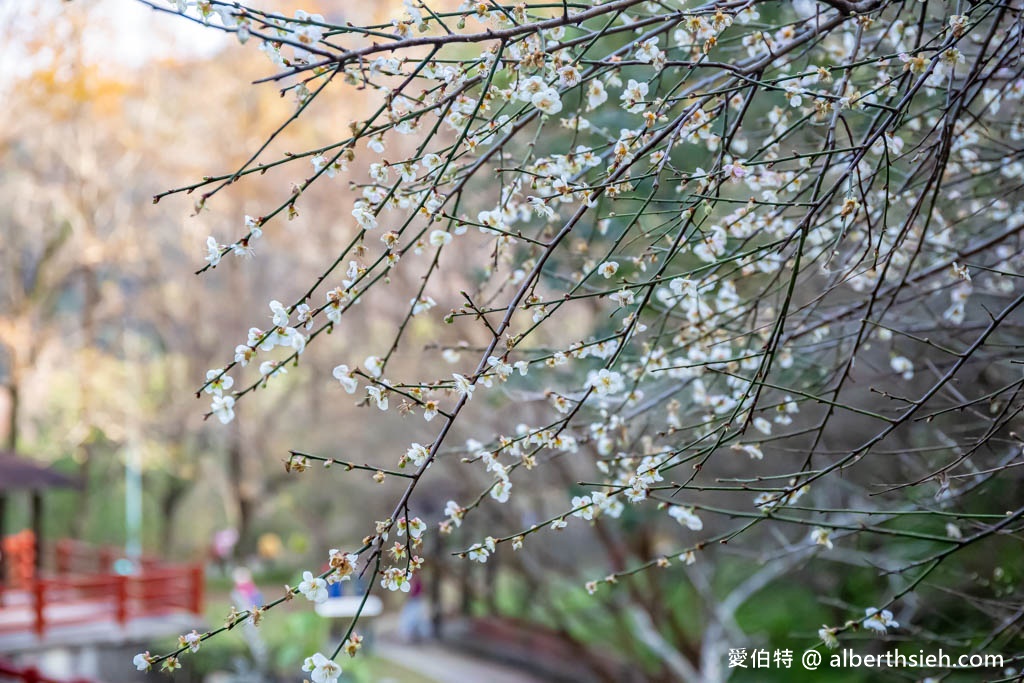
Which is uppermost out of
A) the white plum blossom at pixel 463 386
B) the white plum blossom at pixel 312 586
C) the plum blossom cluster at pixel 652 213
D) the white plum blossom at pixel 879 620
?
the plum blossom cluster at pixel 652 213

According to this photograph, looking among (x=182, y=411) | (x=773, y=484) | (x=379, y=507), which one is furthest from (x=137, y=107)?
(x=773, y=484)

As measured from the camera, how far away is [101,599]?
8.41 m

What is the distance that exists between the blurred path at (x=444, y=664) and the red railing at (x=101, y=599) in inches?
92.5

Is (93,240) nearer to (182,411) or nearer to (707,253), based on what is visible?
(182,411)

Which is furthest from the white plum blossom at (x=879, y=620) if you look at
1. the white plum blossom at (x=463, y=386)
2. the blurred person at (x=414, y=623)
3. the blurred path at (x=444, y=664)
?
the blurred person at (x=414, y=623)

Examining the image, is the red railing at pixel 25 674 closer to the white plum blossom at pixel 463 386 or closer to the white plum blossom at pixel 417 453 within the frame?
the white plum blossom at pixel 417 453

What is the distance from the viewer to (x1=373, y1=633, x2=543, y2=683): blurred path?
8.89m

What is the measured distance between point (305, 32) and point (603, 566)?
920 centimetres

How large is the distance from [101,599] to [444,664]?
10.9ft

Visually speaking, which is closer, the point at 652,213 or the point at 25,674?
the point at 652,213

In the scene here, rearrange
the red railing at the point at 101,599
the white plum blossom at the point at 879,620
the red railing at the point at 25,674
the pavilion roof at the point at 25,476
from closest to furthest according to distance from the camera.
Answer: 1. the white plum blossom at the point at 879,620
2. the red railing at the point at 25,674
3. the red railing at the point at 101,599
4. the pavilion roof at the point at 25,476

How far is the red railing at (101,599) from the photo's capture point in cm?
720

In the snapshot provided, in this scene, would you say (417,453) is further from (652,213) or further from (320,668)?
(652,213)

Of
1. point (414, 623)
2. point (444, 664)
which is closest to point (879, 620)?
point (444, 664)
